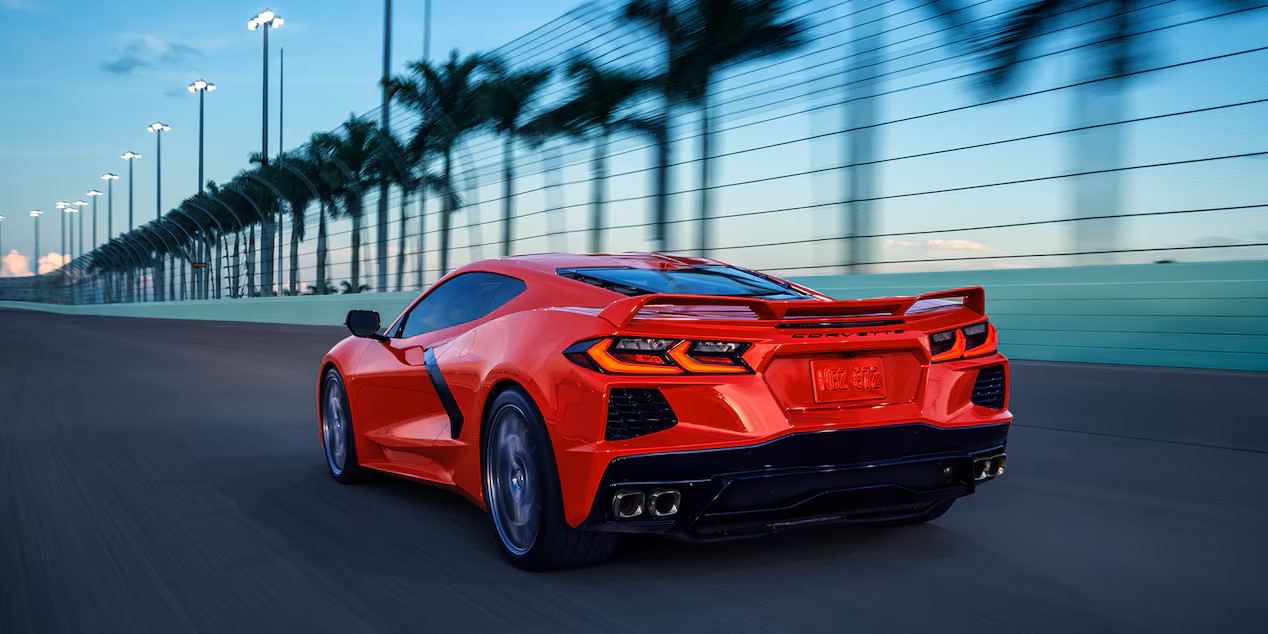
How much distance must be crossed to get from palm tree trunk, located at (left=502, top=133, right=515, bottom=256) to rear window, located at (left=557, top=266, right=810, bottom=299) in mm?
16927

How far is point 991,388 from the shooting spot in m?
4.52

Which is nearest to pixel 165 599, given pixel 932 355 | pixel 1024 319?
pixel 932 355

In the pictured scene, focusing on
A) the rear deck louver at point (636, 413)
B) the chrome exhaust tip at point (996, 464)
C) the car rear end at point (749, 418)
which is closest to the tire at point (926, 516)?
the chrome exhaust tip at point (996, 464)

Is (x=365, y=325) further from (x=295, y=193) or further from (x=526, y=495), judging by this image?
(x=295, y=193)

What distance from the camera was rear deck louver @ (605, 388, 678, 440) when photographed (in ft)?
12.7

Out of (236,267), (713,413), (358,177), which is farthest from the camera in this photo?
(236,267)

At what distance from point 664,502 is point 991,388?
1.43 m

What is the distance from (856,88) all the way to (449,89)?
19424 mm

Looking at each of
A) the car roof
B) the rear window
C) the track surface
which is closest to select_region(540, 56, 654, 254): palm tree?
the track surface

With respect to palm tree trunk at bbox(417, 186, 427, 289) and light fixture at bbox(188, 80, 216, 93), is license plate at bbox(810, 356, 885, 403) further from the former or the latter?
light fixture at bbox(188, 80, 216, 93)

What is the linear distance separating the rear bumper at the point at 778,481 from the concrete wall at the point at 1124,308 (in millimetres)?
5866

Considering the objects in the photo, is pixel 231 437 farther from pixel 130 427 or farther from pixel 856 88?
pixel 856 88

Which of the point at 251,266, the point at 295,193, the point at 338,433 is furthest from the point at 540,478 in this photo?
the point at 251,266

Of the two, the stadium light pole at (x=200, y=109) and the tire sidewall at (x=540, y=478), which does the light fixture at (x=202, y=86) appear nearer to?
the stadium light pole at (x=200, y=109)
